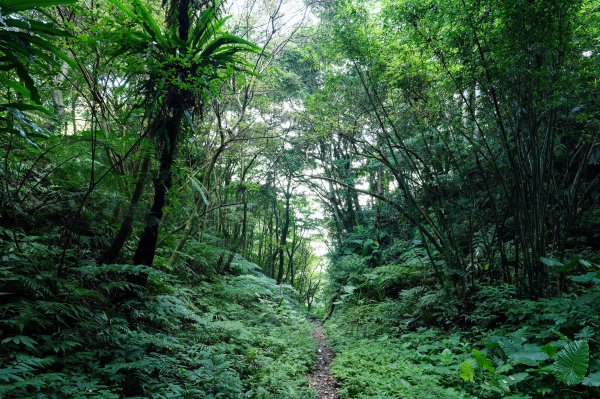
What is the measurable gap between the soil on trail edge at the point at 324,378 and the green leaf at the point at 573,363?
2.38m

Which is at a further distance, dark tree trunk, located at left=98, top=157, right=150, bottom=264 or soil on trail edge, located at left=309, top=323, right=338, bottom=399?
soil on trail edge, located at left=309, top=323, right=338, bottom=399

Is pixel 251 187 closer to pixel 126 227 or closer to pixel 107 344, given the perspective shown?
pixel 126 227

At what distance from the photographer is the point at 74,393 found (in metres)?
1.90

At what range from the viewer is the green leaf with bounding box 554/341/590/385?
2492 mm

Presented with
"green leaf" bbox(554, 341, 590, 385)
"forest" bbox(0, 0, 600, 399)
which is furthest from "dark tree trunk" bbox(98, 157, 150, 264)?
"green leaf" bbox(554, 341, 590, 385)

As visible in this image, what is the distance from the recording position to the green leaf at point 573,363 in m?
2.49

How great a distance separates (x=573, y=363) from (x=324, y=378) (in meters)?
3.06

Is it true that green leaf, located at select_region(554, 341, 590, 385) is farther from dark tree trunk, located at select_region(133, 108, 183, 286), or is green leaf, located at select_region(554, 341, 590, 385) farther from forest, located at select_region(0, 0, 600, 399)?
dark tree trunk, located at select_region(133, 108, 183, 286)

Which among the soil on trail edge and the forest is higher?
the forest

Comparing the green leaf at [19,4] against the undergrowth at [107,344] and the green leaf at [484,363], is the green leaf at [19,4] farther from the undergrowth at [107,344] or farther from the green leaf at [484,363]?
the green leaf at [484,363]

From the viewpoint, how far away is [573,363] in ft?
8.45

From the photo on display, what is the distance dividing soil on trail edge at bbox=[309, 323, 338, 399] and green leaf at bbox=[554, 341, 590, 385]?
2.38 metres

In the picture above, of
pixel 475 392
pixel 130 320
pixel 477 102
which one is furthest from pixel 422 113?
pixel 130 320

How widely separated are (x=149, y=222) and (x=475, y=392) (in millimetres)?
3827
